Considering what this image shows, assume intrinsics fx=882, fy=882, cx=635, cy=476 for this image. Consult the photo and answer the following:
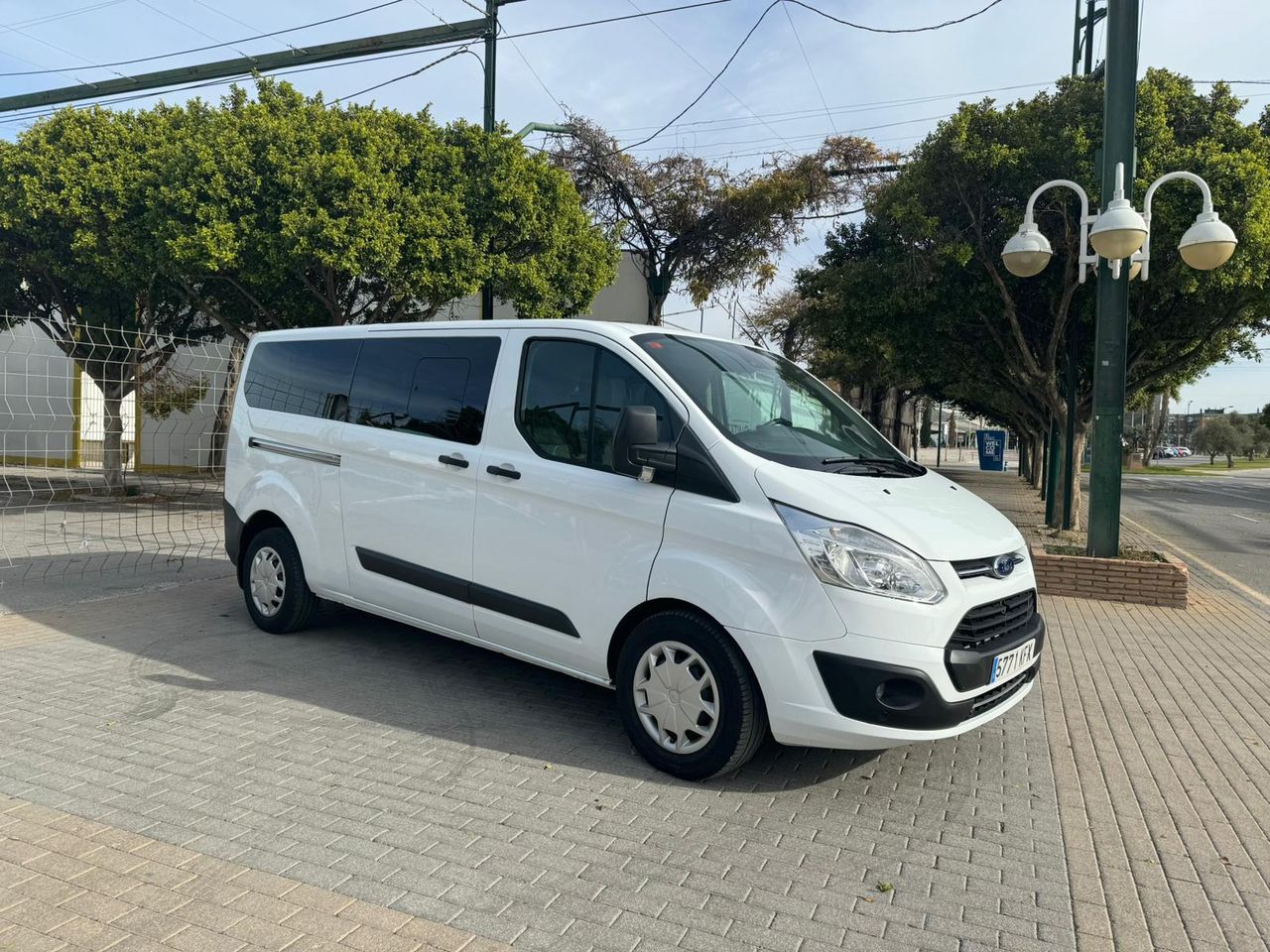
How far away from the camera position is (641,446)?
3846 mm

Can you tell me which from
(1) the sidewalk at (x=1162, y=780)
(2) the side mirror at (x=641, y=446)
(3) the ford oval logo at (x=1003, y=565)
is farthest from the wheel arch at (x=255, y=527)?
(1) the sidewalk at (x=1162, y=780)

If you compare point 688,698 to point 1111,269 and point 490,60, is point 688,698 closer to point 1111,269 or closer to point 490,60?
point 1111,269

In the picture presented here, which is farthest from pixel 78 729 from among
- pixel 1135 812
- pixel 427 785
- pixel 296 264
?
pixel 296 264

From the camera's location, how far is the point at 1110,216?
27.2 ft

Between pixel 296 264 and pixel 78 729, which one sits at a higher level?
pixel 296 264

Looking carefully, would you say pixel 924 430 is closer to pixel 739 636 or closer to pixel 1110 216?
pixel 1110 216

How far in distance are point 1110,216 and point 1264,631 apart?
157 inches

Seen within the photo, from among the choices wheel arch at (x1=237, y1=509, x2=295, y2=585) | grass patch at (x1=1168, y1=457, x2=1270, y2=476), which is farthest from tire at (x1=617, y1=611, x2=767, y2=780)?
grass patch at (x1=1168, y1=457, x2=1270, y2=476)

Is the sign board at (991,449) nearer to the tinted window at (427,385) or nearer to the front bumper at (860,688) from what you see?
the tinted window at (427,385)

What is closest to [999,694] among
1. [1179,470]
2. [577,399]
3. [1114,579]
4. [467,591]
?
[577,399]

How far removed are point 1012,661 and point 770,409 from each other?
5.25ft

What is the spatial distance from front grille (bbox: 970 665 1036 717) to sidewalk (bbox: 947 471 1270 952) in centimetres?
51

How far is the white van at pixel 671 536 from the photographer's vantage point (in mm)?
3533

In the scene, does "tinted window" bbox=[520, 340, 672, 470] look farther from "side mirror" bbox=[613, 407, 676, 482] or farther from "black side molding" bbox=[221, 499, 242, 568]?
"black side molding" bbox=[221, 499, 242, 568]
